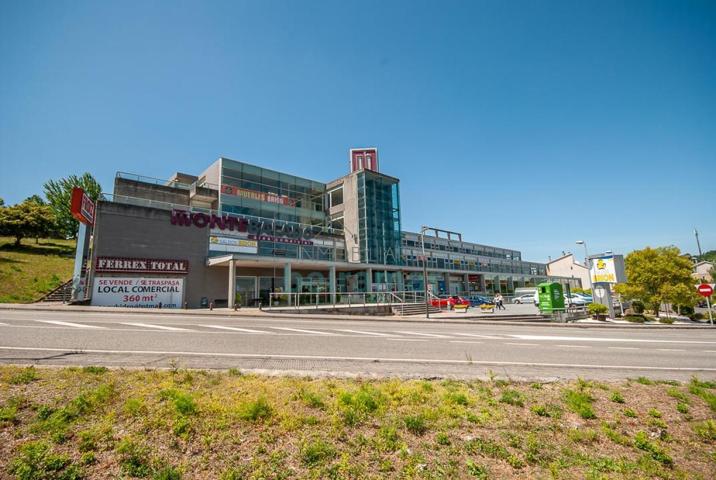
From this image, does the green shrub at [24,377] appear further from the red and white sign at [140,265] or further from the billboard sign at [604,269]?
the billboard sign at [604,269]

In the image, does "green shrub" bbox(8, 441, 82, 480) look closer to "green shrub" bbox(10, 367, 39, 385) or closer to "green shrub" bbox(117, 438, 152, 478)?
"green shrub" bbox(117, 438, 152, 478)

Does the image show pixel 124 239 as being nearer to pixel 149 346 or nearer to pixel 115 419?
pixel 149 346

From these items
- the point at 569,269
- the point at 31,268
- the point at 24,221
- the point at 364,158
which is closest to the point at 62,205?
the point at 24,221

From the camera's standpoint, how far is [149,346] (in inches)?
384

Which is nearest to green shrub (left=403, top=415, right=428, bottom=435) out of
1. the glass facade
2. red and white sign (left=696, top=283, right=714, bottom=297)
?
red and white sign (left=696, top=283, right=714, bottom=297)

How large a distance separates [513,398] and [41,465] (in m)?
6.28

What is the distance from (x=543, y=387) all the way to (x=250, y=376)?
18.1 feet

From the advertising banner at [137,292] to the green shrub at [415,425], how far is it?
2782 cm

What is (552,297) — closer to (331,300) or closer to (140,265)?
(331,300)

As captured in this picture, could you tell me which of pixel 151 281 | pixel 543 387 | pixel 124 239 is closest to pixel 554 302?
pixel 543 387

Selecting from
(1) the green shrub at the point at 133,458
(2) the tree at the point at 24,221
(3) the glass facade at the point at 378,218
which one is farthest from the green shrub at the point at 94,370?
(2) the tree at the point at 24,221

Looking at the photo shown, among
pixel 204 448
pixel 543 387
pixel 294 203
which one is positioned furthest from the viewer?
pixel 294 203

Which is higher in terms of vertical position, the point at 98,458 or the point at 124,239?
the point at 124,239

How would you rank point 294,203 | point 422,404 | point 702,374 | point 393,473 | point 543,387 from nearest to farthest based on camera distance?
point 393,473, point 422,404, point 543,387, point 702,374, point 294,203
